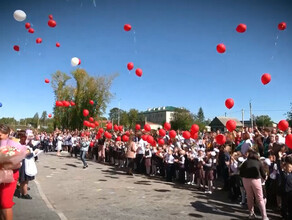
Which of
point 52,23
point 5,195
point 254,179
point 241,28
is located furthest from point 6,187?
point 241,28

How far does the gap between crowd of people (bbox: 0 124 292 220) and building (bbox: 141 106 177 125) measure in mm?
111833

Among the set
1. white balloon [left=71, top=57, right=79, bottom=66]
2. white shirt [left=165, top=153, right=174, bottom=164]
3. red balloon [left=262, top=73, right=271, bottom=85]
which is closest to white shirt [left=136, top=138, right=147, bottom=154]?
A: white shirt [left=165, top=153, right=174, bottom=164]

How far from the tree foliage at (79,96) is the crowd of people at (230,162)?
22192mm

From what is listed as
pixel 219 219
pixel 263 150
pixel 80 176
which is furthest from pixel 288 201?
pixel 80 176

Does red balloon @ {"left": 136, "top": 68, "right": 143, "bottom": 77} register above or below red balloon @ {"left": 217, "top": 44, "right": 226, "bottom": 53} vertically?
below

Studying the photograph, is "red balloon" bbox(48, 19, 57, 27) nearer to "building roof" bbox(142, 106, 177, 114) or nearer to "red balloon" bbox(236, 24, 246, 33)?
"red balloon" bbox(236, 24, 246, 33)

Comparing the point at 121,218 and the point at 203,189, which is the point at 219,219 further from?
the point at 203,189

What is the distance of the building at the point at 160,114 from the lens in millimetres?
129150

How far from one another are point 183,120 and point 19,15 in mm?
68472

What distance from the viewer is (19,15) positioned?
370 inches

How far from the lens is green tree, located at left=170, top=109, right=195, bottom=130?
7469 centimetres

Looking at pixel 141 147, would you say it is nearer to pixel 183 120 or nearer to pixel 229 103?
pixel 229 103

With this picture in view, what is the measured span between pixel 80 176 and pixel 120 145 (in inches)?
190

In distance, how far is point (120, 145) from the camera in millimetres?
15367
